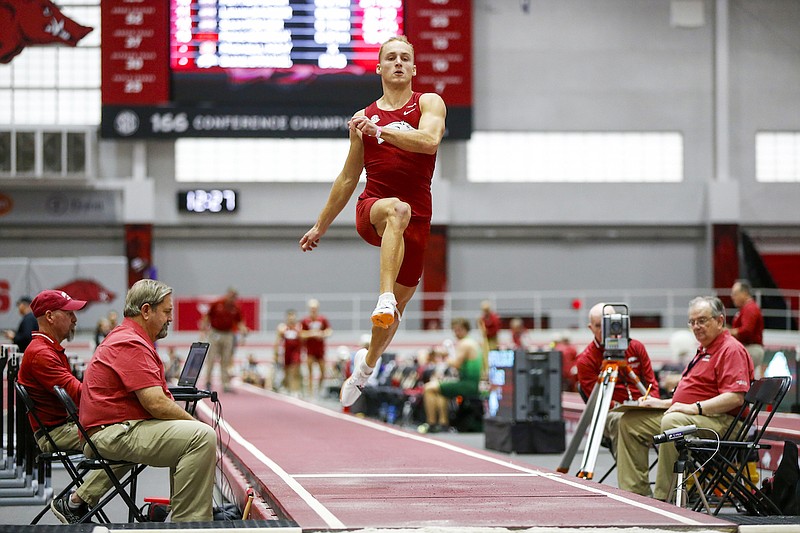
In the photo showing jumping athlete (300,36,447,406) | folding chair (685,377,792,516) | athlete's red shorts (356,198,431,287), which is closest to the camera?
folding chair (685,377,792,516)

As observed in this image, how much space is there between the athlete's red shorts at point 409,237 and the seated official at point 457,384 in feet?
23.9

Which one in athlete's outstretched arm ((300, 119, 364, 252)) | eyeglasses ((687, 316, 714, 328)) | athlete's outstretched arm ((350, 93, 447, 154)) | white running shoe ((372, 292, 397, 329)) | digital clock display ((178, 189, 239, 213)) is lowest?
eyeglasses ((687, 316, 714, 328))

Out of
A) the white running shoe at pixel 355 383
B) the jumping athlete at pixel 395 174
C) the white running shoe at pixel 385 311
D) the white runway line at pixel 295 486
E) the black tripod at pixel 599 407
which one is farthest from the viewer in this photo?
the black tripod at pixel 599 407

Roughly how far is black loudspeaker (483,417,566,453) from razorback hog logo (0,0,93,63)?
20.5 ft

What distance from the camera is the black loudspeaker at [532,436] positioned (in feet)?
38.3

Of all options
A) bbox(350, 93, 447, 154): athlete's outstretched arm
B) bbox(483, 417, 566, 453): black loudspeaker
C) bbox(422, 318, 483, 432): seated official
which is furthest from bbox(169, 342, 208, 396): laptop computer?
bbox(422, 318, 483, 432): seated official

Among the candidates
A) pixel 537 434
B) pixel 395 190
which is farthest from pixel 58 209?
pixel 395 190

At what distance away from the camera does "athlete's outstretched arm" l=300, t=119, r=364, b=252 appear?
6.56m

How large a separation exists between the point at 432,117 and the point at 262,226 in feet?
72.8

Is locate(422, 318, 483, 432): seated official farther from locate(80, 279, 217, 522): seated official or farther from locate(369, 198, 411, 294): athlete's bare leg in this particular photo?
locate(80, 279, 217, 522): seated official

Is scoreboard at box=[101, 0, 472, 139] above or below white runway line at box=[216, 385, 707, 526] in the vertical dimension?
above

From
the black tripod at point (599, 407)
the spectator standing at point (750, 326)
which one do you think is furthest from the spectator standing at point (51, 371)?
the spectator standing at point (750, 326)

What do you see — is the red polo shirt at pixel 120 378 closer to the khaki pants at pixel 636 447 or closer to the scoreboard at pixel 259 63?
the khaki pants at pixel 636 447

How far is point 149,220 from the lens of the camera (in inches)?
1070
